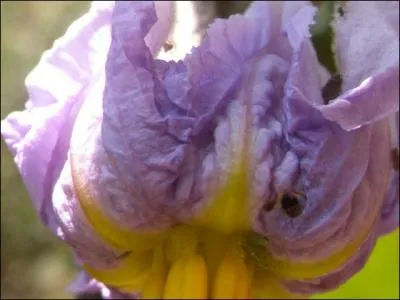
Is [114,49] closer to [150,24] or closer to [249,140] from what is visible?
[150,24]

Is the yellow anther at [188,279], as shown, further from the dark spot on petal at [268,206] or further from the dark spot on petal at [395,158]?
the dark spot on petal at [395,158]

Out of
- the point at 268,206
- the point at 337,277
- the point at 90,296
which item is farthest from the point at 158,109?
the point at 90,296

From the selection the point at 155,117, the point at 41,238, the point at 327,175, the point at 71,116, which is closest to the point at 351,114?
the point at 327,175

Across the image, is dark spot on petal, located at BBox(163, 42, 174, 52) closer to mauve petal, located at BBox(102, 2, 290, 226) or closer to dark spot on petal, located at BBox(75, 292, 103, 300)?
mauve petal, located at BBox(102, 2, 290, 226)

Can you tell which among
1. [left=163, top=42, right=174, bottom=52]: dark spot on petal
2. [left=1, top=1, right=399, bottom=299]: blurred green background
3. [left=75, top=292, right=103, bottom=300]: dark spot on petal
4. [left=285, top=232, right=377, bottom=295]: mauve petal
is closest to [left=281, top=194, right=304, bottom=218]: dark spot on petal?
[left=285, top=232, right=377, bottom=295]: mauve petal

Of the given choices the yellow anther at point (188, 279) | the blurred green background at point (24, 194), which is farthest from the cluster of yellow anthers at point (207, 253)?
the blurred green background at point (24, 194)
